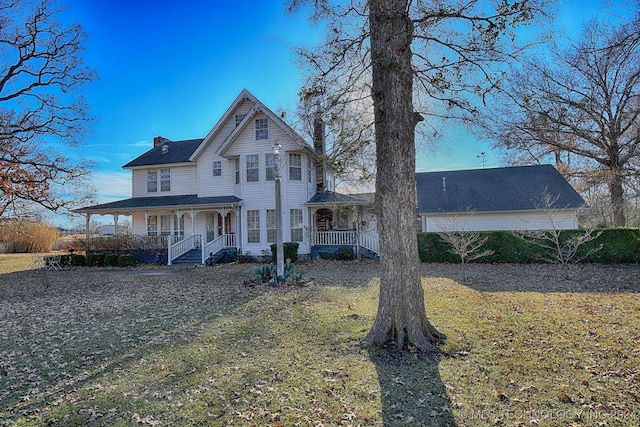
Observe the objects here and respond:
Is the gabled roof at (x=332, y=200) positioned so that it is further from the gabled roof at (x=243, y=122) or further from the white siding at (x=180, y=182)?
the white siding at (x=180, y=182)

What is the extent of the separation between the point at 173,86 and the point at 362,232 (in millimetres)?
11688

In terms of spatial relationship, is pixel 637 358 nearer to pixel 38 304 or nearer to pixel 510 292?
pixel 510 292

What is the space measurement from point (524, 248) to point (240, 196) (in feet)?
48.0

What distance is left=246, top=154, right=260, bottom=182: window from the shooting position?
1950cm

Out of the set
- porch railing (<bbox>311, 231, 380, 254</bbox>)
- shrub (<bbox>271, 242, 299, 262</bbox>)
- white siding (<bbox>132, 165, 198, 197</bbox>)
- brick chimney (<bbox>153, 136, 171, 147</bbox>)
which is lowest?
shrub (<bbox>271, 242, 299, 262</bbox>)

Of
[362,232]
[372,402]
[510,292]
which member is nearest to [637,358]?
[372,402]

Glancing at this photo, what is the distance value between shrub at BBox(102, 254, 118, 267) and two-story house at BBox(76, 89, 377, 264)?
2.59 meters

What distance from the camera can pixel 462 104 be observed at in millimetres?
6480

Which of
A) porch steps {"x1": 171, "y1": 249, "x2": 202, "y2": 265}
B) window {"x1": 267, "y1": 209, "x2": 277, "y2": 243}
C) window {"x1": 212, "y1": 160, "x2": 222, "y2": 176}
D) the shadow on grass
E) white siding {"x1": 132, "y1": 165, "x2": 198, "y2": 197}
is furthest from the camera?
white siding {"x1": 132, "y1": 165, "x2": 198, "y2": 197}

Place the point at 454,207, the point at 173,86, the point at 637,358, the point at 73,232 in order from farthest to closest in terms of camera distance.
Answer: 1. the point at 73,232
2. the point at 454,207
3. the point at 173,86
4. the point at 637,358

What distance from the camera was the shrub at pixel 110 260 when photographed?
1941 cm

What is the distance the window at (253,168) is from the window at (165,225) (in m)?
6.14

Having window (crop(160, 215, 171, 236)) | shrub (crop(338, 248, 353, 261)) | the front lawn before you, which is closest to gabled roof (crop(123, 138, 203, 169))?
window (crop(160, 215, 171, 236))

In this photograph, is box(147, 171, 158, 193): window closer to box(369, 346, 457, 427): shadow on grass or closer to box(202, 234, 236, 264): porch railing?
box(202, 234, 236, 264): porch railing
